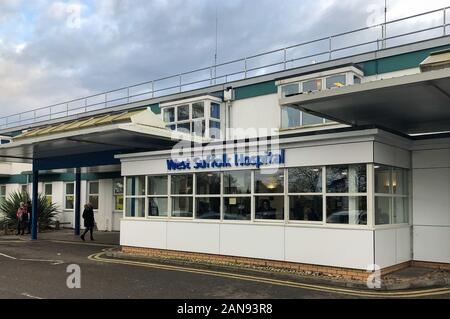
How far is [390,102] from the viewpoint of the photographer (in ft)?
32.6

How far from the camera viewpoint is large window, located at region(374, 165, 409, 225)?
1073cm

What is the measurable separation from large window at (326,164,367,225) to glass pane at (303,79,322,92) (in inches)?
243

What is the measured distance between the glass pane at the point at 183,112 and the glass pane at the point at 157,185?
600cm

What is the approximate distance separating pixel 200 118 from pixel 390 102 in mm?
10697

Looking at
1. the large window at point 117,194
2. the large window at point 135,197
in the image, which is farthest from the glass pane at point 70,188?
the large window at point 135,197

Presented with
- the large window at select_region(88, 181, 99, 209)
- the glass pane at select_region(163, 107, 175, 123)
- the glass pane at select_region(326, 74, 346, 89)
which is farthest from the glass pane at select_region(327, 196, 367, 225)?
the large window at select_region(88, 181, 99, 209)

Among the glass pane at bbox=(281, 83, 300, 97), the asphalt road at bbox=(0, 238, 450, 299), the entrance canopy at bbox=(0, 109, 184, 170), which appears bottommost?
the asphalt road at bbox=(0, 238, 450, 299)

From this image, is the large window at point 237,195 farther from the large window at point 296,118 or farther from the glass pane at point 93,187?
the glass pane at point 93,187

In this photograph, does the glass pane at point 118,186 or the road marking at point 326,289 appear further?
the glass pane at point 118,186

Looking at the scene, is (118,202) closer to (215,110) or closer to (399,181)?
(215,110)

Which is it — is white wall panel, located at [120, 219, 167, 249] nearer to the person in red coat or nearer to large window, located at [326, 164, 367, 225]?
large window, located at [326, 164, 367, 225]

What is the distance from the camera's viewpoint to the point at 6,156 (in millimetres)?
19594

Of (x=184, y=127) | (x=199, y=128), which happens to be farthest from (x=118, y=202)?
(x=199, y=128)

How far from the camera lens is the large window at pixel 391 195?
10727mm
